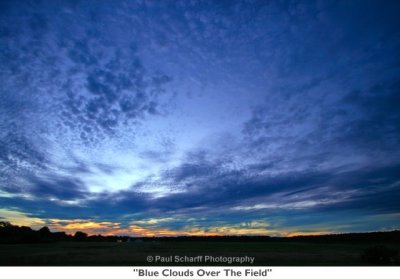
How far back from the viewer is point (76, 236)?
13325cm

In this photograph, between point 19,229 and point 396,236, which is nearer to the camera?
point 19,229

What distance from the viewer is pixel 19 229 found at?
3748 inches
